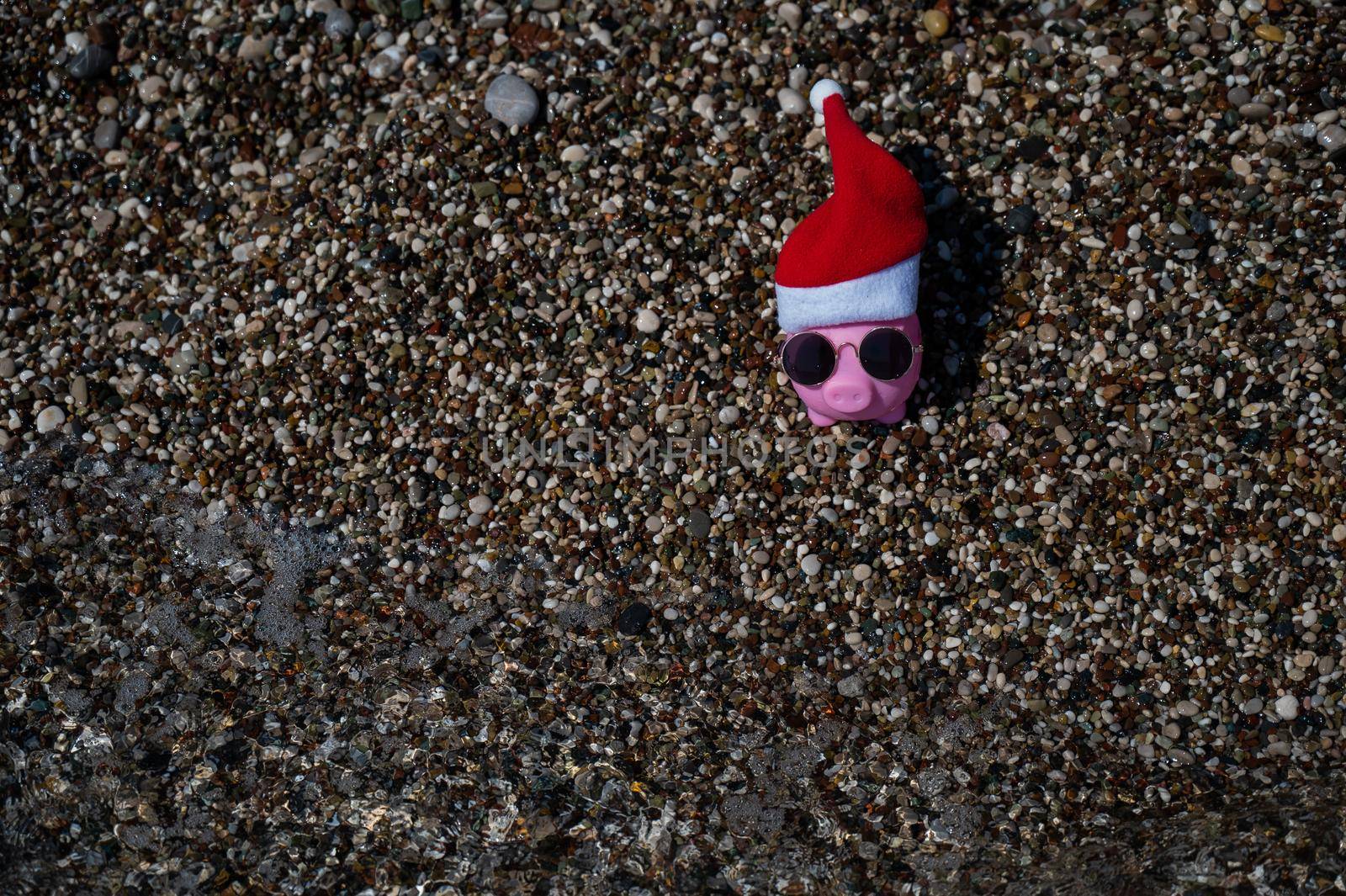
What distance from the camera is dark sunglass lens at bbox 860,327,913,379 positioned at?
3381 millimetres

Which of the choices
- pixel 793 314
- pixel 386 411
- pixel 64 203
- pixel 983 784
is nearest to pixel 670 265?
pixel 793 314

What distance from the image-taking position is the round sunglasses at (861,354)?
11.1ft

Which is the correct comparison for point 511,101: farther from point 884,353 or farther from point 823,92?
point 884,353

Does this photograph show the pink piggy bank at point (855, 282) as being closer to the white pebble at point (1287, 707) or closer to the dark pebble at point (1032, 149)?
the dark pebble at point (1032, 149)

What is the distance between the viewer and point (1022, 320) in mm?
3775

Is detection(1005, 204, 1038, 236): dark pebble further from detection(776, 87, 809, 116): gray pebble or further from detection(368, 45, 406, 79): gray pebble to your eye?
detection(368, 45, 406, 79): gray pebble

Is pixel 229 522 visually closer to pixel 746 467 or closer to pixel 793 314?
pixel 746 467

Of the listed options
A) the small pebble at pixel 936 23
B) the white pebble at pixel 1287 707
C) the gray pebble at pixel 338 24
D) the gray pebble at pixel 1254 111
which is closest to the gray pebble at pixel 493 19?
the gray pebble at pixel 338 24

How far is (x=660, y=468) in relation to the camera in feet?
12.5

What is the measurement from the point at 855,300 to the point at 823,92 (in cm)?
84

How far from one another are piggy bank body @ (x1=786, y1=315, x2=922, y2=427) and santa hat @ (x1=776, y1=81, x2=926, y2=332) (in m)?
0.04

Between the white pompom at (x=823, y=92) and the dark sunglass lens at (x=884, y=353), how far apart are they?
35.3 inches

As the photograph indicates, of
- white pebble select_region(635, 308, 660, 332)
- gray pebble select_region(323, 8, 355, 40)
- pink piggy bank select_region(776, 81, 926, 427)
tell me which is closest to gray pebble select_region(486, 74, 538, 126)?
gray pebble select_region(323, 8, 355, 40)

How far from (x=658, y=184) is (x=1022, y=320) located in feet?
4.82
